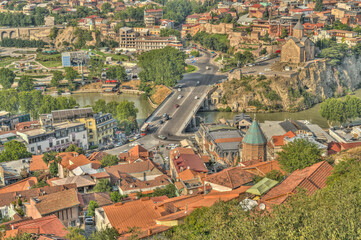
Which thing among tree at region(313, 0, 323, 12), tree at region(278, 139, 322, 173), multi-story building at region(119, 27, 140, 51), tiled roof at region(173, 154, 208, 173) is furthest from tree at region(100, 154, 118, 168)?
tree at region(313, 0, 323, 12)

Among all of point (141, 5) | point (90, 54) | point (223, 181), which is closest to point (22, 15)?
point (141, 5)

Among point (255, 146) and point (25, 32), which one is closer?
point (255, 146)

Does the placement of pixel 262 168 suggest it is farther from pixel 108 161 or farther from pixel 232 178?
pixel 108 161

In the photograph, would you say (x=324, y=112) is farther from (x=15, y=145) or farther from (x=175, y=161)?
(x=15, y=145)

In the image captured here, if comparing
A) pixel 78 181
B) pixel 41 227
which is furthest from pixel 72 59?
pixel 41 227

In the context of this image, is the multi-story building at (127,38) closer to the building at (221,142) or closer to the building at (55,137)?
the building at (55,137)

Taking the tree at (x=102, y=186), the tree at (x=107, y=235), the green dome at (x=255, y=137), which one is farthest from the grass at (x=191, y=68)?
the tree at (x=107, y=235)
